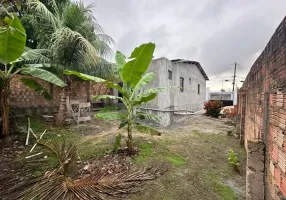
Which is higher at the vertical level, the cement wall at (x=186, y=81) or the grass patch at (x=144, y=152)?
the cement wall at (x=186, y=81)

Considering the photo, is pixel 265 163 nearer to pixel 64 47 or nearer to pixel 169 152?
pixel 169 152

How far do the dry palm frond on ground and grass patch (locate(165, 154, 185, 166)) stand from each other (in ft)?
2.71

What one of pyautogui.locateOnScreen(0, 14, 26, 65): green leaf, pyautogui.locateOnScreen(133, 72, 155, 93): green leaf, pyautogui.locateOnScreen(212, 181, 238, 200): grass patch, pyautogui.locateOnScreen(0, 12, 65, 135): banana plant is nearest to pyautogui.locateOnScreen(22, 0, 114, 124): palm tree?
pyautogui.locateOnScreen(0, 12, 65, 135): banana plant

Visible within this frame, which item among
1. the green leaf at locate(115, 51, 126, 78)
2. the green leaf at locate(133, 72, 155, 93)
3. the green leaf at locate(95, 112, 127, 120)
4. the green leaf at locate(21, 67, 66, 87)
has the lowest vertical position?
the green leaf at locate(95, 112, 127, 120)

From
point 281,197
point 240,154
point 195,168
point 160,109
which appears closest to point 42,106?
point 160,109

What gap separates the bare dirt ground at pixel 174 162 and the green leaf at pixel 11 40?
106 inches

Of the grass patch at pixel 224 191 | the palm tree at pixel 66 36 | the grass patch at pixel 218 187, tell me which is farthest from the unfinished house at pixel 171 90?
the grass patch at pixel 224 191

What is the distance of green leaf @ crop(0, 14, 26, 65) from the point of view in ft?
13.8

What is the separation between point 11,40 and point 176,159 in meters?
5.36

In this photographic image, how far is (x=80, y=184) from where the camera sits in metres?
2.98

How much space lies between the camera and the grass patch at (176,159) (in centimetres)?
446

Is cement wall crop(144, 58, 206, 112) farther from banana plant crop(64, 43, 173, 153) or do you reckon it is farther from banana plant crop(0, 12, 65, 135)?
banana plant crop(0, 12, 65, 135)

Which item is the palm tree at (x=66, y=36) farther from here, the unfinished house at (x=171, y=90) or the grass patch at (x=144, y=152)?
the grass patch at (x=144, y=152)

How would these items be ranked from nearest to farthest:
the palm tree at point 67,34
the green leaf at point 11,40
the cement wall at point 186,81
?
the green leaf at point 11,40 < the palm tree at point 67,34 < the cement wall at point 186,81
